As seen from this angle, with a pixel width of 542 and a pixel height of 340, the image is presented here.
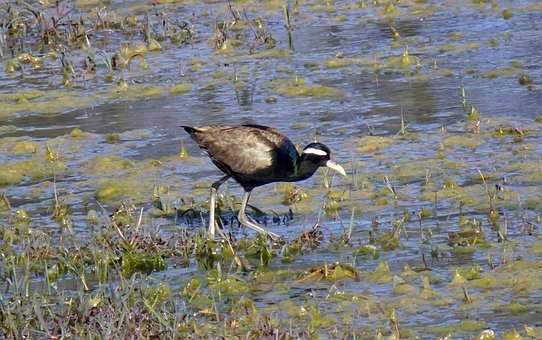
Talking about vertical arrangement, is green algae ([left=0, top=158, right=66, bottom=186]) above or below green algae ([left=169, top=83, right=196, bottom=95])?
above

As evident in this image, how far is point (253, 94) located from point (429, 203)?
432cm

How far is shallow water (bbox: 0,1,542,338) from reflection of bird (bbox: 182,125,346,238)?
1.15 ft

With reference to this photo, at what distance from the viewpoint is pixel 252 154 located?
33.0 ft

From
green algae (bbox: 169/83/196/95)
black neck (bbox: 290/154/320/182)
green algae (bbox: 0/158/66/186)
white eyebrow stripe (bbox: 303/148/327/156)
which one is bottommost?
green algae (bbox: 169/83/196/95)

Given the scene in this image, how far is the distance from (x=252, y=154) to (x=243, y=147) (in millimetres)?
89

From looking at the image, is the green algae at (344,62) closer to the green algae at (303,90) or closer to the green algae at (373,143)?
the green algae at (303,90)

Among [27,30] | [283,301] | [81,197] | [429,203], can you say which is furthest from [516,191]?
[27,30]

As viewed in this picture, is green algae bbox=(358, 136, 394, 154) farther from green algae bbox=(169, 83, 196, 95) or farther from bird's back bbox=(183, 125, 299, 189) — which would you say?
green algae bbox=(169, 83, 196, 95)

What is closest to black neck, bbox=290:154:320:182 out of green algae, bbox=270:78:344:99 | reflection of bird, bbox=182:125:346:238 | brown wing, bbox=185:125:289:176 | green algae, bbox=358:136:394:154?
reflection of bird, bbox=182:125:346:238

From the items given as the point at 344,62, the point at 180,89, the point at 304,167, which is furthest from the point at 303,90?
the point at 304,167

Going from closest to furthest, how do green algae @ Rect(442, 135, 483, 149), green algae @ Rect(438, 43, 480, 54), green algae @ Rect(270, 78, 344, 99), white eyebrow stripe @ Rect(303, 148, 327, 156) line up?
white eyebrow stripe @ Rect(303, 148, 327, 156)
green algae @ Rect(442, 135, 483, 149)
green algae @ Rect(270, 78, 344, 99)
green algae @ Rect(438, 43, 480, 54)

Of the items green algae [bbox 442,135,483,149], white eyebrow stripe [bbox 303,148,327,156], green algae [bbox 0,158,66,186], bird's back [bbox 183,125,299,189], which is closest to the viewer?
white eyebrow stripe [bbox 303,148,327,156]

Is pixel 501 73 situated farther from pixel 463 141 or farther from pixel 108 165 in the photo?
pixel 108 165

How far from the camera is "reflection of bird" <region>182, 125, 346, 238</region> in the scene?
9.91 metres
